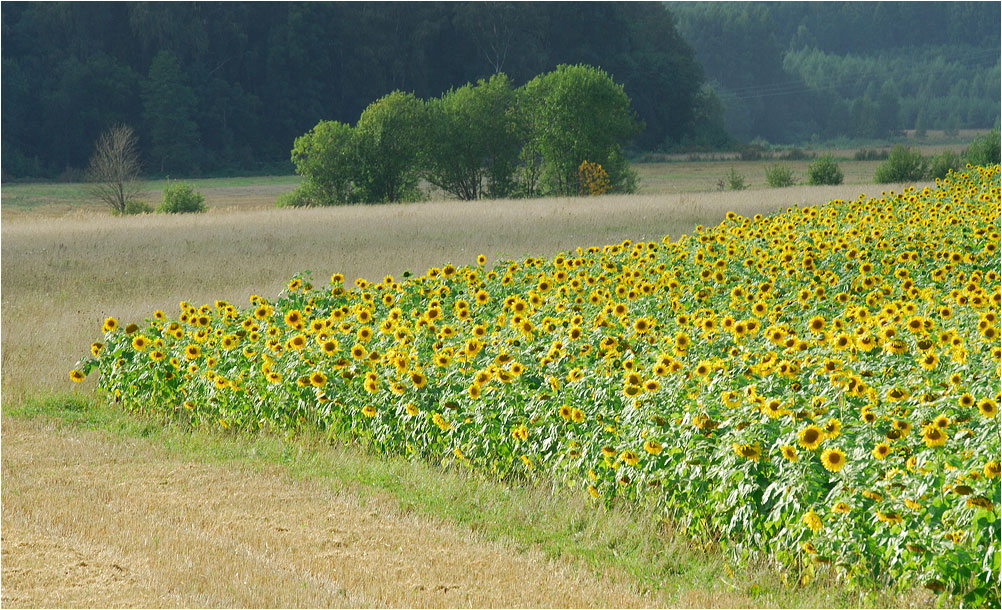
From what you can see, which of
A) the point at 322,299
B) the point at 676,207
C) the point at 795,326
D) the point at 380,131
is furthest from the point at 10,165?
the point at 795,326

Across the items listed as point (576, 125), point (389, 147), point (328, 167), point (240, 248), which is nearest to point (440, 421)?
point (240, 248)

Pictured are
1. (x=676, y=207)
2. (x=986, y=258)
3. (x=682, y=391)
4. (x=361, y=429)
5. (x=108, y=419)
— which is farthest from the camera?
(x=676, y=207)

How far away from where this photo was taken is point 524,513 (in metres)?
5.40

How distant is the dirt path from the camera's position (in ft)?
14.4

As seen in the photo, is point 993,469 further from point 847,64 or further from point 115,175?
point 847,64

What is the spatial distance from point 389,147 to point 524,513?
39641 millimetres

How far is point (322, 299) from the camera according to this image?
9523 mm

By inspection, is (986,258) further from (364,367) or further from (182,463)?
(182,463)

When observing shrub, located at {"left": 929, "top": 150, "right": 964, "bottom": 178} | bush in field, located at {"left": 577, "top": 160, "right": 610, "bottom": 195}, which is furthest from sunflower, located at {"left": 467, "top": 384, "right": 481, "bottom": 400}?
bush in field, located at {"left": 577, "top": 160, "right": 610, "bottom": 195}

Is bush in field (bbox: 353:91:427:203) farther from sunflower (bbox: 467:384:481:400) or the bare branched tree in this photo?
sunflower (bbox: 467:384:481:400)

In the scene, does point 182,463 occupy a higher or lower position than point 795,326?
lower

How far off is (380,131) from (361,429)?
38031mm

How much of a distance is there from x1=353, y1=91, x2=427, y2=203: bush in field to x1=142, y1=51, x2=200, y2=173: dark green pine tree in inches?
1200

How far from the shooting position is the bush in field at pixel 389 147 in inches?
1713
